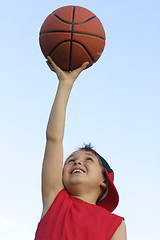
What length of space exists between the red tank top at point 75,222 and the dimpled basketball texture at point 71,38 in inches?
72.7

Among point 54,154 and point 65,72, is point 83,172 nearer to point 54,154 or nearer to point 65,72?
point 54,154

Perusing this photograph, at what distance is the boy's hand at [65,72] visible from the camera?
4824 millimetres

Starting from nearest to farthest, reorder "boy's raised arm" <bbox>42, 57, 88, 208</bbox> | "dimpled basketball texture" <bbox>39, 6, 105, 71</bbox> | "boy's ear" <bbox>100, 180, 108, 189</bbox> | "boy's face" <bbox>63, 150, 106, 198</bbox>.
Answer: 1. "boy's raised arm" <bbox>42, 57, 88, 208</bbox>
2. "boy's face" <bbox>63, 150, 106, 198</bbox>
3. "boy's ear" <bbox>100, 180, 108, 189</bbox>
4. "dimpled basketball texture" <bbox>39, 6, 105, 71</bbox>

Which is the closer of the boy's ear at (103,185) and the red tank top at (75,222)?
the red tank top at (75,222)

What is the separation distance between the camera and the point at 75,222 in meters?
4.04

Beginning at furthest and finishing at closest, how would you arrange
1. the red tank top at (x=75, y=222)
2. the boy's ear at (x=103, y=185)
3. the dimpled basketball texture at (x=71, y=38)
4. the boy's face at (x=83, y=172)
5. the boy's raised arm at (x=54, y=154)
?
the dimpled basketball texture at (x=71, y=38) → the boy's ear at (x=103, y=185) → the boy's face at (x=83, y=172) → the boy's raised arm at (x=54, y=154) → the red tank top at (x=75, y=222)

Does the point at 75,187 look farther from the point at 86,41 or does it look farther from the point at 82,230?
the point at 86,41

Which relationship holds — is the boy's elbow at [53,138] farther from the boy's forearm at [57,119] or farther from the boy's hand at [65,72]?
the boy's hand at [65,72]

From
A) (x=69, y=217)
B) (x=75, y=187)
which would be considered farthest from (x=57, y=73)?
(x=69, y=217)

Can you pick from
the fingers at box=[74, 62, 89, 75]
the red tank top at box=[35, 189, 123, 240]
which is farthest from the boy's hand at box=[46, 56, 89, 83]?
the red tank top at box=[35, 189, 123, 240]

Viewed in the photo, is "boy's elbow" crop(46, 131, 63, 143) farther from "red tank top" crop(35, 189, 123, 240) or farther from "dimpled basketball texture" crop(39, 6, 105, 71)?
"dimpled basketball texture" crop(39, 6, 105, 71)

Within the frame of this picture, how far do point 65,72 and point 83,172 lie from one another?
4.59 ft

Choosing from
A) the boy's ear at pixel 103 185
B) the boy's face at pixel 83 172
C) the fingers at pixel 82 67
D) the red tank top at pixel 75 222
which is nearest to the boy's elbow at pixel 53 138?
the boy's face at pixel 83 172

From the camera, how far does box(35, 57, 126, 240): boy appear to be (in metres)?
3.99
